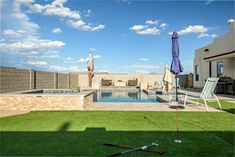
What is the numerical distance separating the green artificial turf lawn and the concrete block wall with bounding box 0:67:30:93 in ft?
10.2

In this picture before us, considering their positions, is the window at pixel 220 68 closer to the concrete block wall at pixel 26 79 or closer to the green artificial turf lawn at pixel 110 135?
the green artificial turf lawn at pixel 110 135

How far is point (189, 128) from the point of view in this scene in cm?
482

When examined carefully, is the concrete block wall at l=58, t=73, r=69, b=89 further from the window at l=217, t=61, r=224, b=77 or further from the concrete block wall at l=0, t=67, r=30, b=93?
the window at l=217, t=61, r=224, b=77

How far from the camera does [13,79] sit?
9195 millimetres

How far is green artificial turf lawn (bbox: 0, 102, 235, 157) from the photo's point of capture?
10.8ft

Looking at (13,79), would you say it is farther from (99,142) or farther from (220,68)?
(220,68)

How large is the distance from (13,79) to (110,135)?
275 inches

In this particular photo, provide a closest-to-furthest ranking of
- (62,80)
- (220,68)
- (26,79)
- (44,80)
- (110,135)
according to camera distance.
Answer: (110,135) → (26,79) → (44,80) → (220,68) → (62,80)

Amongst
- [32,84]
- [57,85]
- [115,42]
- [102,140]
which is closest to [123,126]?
[102,140]

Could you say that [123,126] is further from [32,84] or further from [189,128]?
[32,84]

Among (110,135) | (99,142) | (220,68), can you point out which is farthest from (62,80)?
(99,142)

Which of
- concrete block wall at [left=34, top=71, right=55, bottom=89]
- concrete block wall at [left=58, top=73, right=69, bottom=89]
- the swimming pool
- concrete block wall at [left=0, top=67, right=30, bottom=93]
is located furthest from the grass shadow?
concrete block wall at [left=58, top=73, right=69, bottom=89]

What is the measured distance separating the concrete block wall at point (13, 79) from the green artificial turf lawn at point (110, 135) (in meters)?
3.11

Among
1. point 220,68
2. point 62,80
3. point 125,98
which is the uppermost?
point 220,68
